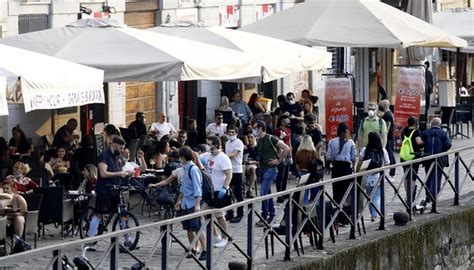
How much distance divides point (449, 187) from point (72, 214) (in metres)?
5.84

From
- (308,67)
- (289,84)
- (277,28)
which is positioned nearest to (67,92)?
(308,67)

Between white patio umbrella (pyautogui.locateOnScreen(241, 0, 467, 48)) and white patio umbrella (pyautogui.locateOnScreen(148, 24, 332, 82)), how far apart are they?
1.85 metres

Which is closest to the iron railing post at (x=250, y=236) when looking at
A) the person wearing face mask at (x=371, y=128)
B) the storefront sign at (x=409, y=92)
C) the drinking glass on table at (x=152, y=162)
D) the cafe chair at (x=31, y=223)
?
the cafe chair at (x=31, y=223)

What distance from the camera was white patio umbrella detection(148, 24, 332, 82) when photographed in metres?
24.5

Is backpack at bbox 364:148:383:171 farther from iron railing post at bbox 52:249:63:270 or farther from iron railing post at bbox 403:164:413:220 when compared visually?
iron railing post at bbox 52:249:63:270

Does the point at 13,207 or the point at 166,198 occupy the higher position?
the point at 13,207

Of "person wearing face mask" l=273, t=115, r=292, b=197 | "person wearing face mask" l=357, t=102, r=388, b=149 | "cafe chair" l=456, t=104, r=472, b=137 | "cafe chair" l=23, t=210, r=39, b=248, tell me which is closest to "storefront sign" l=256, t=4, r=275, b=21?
"cafe chair" l=456, t=104, r=472, b=137

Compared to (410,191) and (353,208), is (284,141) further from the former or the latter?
(353,208)

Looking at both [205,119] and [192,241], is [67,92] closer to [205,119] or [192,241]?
[192,241]

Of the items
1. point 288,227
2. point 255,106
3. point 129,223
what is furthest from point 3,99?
point 255,106

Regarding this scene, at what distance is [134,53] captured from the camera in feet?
70.1

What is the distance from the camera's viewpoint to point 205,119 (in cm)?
3155

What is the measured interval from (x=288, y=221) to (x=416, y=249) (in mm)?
3992

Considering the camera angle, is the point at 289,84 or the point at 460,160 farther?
the point at 289,84
